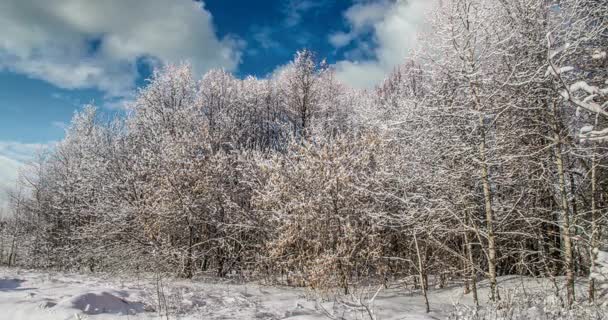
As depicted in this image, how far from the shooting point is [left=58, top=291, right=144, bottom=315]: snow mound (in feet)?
21.8

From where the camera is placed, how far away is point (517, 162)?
9.32m

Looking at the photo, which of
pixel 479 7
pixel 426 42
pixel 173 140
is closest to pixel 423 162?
pixel 426 42

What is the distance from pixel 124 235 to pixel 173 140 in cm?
461

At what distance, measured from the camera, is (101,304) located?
23.0 feet

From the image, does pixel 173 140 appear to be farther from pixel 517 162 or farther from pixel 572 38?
pixel 572 38

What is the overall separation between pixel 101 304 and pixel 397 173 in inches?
315

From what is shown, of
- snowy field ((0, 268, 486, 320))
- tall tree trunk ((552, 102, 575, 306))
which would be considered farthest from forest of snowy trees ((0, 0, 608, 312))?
snowy field ((0, 268, 486, 320))

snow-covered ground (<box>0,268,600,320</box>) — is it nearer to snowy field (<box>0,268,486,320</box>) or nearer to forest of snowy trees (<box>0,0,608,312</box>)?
snowy field (<box>0,268,486,320</box>)

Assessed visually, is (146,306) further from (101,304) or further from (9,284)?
(9,284)

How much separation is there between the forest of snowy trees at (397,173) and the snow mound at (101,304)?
4.92 meters

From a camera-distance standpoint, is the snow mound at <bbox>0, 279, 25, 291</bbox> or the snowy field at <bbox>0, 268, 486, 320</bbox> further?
the snow mound at <bbox>0, 279, 25, 291</bbox>

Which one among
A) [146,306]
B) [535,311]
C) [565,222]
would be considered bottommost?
[146,306]

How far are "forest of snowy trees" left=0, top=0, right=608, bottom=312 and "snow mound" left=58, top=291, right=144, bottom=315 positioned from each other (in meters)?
4.92

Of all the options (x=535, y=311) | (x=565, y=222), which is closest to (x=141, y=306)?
(x=535, y=311)
